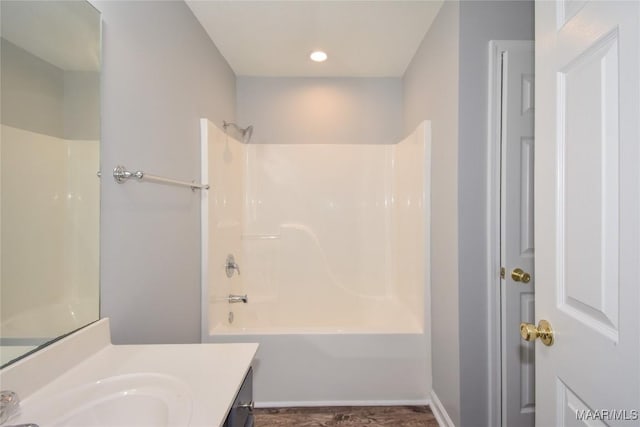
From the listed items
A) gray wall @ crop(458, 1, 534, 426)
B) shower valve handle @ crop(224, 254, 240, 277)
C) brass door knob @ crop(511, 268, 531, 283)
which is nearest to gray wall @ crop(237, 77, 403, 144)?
shower valve handle @ crop(224, 254, 240, 277)

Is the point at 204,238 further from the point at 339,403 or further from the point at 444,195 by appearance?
the point at 444,195

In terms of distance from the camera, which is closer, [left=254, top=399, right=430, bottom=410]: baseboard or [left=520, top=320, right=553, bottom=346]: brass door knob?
[left=520, top=320, right=553, bottom=346]: brass door knob

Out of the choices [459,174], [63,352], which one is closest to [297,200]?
[459,174]

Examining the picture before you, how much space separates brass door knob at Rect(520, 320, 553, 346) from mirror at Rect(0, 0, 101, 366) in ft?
4.52

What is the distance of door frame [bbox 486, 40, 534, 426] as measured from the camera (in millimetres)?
1507

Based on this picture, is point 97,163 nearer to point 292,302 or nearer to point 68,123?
point 68,123

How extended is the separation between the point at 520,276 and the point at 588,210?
952 millimetres

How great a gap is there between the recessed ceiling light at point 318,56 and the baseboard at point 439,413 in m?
2.48

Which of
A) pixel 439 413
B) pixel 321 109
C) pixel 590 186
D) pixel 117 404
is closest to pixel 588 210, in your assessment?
pixel 590 186

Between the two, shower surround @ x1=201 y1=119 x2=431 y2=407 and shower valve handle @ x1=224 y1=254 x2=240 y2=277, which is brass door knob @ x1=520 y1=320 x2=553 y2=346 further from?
shower valve handle @ x1=224 y1=254 x2=240 y2=277

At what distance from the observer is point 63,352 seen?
92cm

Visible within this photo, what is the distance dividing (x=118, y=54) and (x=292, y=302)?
2.15m

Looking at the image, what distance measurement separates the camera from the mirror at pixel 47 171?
2.57 feet

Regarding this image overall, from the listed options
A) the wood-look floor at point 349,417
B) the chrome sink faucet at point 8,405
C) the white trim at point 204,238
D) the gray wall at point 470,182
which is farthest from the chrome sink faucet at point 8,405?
the gray wall at point 470,182
